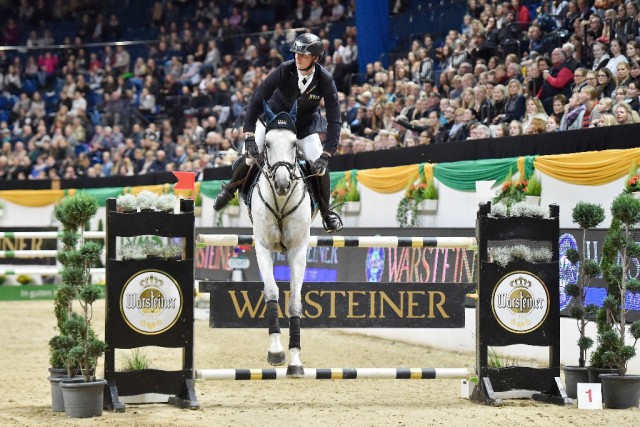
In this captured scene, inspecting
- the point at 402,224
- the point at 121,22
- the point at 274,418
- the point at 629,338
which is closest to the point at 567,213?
the point at 629,338

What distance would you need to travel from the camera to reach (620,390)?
781 centimetres

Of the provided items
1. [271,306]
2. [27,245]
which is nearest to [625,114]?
A: [271,306]

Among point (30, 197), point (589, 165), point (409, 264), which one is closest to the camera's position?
point (589, 165)

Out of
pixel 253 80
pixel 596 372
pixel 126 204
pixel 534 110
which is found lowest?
pixel 596 372

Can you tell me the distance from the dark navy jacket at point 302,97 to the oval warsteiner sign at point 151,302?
4.19ft

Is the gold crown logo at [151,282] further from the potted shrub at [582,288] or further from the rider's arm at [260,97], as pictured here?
the potted shrub at [582,288]

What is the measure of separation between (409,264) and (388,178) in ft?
4.94

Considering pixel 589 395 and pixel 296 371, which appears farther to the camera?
pixel 589 395

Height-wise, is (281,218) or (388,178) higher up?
(388,178)

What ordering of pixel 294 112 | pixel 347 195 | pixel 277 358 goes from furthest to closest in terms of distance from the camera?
pixel 347 195 → pixel 294 112 → pixel 277 358

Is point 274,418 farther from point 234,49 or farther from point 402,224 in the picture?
point 234,49

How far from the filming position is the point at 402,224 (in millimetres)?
13359

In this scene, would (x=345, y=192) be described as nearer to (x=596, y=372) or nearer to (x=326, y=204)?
(x=326, y=204)

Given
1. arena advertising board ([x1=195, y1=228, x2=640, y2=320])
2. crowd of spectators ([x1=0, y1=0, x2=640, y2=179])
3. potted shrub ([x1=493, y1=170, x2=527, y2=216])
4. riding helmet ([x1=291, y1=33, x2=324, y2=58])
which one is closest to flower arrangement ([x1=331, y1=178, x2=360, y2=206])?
arena advertising board ([x1=195, y1=228, x2=640, y2=320])
